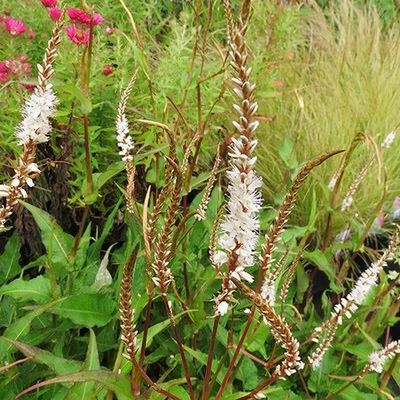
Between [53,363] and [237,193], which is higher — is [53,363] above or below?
below

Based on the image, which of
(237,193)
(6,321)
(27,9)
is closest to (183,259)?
(6,321)

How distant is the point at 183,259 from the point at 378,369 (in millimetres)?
507

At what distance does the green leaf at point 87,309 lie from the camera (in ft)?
4.66

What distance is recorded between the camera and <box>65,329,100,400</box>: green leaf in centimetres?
122

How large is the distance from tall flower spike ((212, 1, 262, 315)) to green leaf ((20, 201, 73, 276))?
0.75 meters

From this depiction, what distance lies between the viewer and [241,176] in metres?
0.71

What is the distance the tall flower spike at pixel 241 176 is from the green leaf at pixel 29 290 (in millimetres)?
740

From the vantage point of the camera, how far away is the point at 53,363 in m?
1.25

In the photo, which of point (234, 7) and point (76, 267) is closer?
point (76, 267)

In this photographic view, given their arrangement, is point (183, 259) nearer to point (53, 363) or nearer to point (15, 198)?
point (53, 363)

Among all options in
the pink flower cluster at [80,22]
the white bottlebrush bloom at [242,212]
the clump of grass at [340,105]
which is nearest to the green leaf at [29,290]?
the pink flower cluster at [80,22]

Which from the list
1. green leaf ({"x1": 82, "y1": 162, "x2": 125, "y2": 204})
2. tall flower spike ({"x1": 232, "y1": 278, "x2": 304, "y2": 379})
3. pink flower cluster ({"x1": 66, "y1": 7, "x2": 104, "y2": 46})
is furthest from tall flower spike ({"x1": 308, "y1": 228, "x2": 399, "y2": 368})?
pink flower cluster ({"x1": 66, "y1": 7, "x2": 104, "y2": 46})

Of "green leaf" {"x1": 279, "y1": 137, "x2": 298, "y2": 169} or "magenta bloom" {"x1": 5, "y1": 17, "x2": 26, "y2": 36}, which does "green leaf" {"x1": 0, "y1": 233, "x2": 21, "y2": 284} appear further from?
"green leaf" {"x1": 279, "y1": 137, "x2": 298, "y2": 169}

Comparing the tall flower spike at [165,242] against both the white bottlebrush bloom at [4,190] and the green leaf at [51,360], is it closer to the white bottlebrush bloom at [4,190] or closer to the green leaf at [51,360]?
the white bottlebrush bloom at [4,190]
